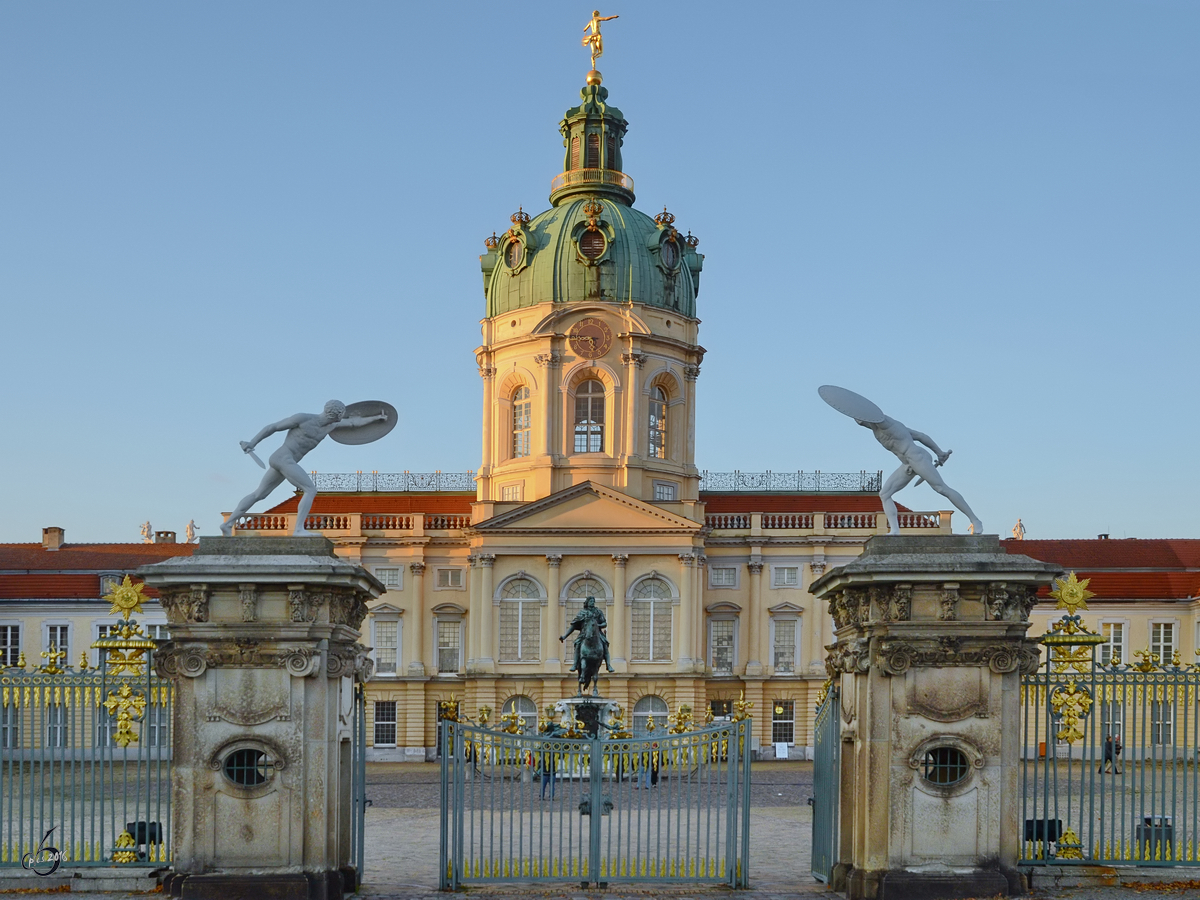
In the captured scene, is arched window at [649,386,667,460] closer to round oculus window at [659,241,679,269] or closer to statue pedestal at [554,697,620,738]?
round oculus window at [659,241,679,269]

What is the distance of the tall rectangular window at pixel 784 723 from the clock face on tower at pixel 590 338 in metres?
16.0

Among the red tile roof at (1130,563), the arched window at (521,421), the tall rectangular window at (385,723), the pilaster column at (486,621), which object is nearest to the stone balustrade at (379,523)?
the pilaster column at (486,621)

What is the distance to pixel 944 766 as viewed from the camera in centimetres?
1684

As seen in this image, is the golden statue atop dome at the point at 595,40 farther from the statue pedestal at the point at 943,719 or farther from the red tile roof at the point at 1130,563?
the statue pedestal at the point at 943,719

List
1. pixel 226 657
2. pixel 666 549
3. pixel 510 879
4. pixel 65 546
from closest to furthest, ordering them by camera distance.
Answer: pixel 226 657 < pixel 510 879 < pixel 666 549 < pixel 65 546

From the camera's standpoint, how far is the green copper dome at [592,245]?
209 feet

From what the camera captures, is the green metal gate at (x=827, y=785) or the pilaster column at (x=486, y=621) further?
the pilaster column at (x=486, y=621)

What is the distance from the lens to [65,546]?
69688 mm

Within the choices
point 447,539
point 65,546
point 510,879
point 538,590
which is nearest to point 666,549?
point 538,590

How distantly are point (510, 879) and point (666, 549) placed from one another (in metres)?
42.5

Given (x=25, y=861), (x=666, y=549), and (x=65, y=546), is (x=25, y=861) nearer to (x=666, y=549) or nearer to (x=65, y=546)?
(x=666, y=549)

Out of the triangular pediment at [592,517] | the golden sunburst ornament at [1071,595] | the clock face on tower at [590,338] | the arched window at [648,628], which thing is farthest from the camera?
the clock face on tower at [590,338]

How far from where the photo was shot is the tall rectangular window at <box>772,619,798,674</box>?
6281 cm

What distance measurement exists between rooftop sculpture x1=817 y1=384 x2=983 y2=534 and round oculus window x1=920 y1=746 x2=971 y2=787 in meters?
2.43
